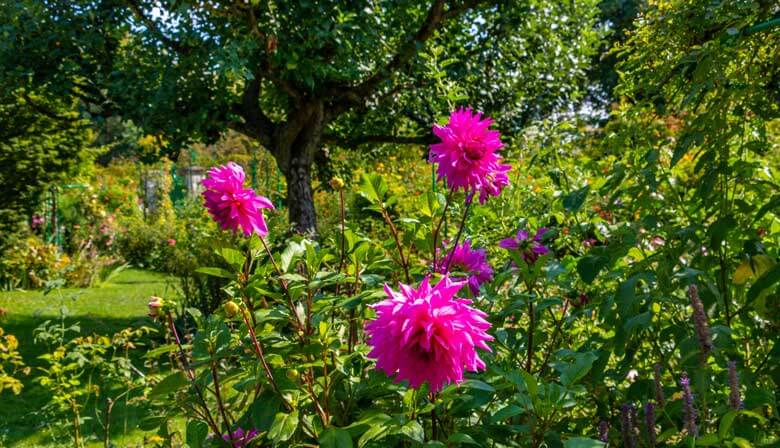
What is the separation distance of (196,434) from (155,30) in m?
4.27

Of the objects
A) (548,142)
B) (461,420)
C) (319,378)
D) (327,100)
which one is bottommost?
(461,420)

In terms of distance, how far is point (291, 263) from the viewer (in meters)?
1.34

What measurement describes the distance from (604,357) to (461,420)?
397 millimetres

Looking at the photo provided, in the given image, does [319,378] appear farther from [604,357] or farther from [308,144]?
[308,144]

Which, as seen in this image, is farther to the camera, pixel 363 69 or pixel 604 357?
pixel 363 69

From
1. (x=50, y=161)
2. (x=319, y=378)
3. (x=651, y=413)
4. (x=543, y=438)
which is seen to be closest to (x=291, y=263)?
(x=319, y=378)

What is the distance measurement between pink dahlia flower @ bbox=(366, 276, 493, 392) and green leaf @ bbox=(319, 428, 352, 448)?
8.0 inches

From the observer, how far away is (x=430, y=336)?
0.92 metres

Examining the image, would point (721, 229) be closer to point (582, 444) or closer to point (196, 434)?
point (582, 444)

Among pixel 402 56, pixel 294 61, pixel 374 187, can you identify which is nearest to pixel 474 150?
pixel 374 187

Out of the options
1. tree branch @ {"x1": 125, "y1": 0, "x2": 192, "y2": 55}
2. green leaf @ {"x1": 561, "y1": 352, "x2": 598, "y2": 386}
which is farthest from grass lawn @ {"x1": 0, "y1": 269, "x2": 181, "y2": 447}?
tree branch @ {"x1": 125, "y1": 0, "x2": 192, "y2": 55}

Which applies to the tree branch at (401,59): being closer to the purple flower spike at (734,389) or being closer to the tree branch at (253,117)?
the tree branch at (253,117)

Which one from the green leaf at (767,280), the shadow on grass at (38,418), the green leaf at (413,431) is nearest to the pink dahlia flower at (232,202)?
the green leaf at (413,431)

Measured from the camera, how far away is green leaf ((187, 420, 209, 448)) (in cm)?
130
